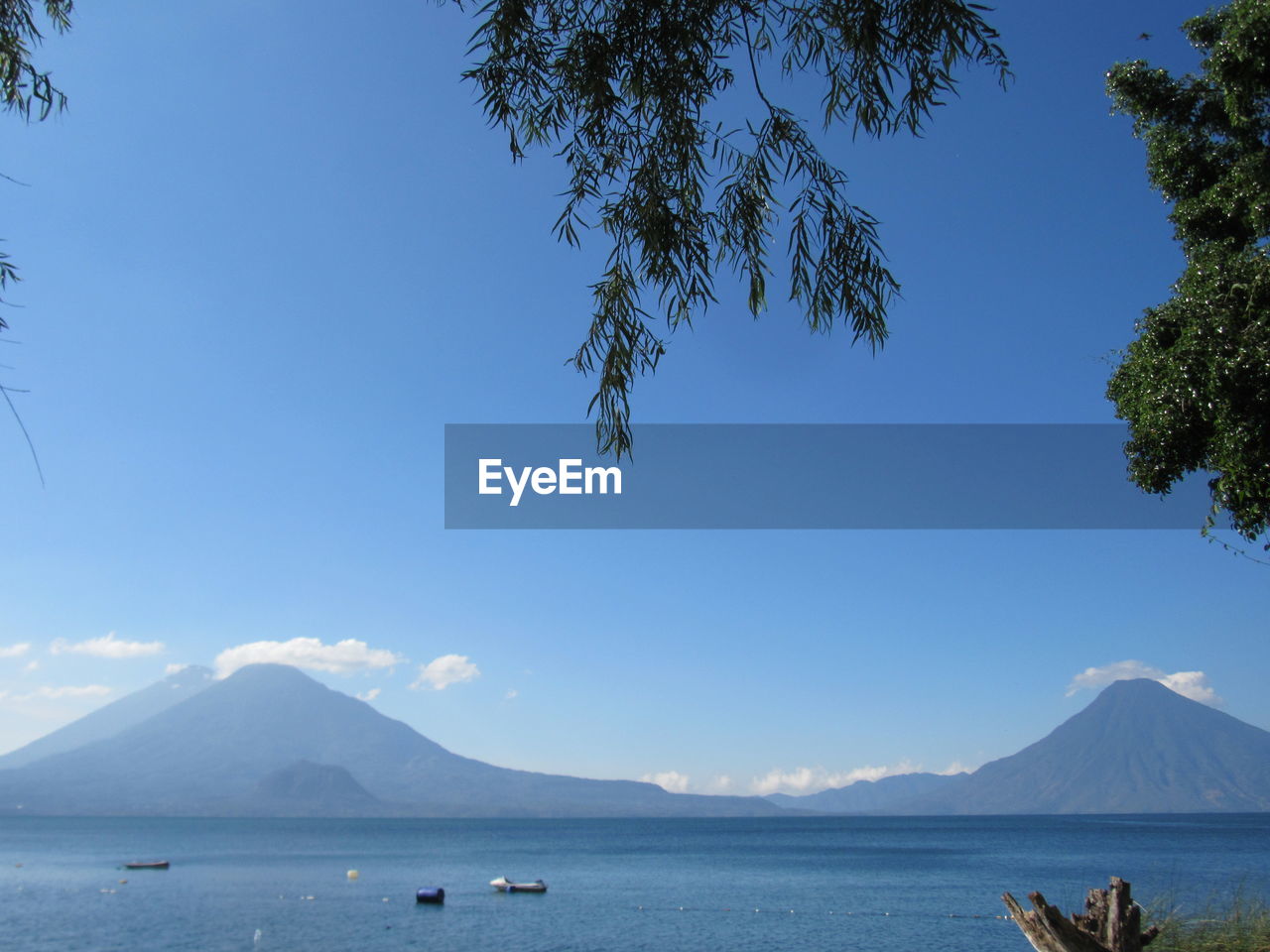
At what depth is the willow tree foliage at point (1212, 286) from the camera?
26.4 feet

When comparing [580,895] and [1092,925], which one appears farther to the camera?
[580,895]

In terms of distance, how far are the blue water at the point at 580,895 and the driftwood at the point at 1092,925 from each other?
16.7 m

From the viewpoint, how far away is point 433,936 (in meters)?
34.1

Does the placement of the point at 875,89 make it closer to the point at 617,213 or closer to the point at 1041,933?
the point at 617,213

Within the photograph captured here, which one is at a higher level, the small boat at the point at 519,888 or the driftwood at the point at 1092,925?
the driftwood at the point at 1092,925

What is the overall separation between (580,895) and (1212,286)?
155 feet

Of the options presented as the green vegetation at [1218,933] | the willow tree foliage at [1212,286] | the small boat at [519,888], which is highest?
the willow tree foliage at [1212,286]

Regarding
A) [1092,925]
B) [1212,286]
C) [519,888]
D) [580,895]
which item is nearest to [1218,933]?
[1092,925]

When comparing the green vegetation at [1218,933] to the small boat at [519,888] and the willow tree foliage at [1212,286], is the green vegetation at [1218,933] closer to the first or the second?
the willow tree foliage at [1212,286]

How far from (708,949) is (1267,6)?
29776 millimetres

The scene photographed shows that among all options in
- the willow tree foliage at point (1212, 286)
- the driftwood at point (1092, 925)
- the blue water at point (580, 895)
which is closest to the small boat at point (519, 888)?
the blue water at point (580, 895)

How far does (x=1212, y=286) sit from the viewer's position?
8547mm

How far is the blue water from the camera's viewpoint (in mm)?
32969

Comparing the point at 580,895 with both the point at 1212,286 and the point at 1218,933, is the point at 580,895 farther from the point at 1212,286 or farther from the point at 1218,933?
the point at 1212,286
